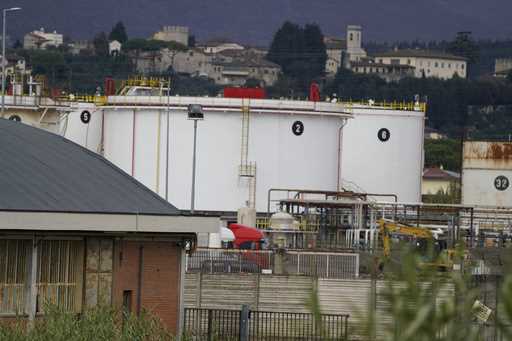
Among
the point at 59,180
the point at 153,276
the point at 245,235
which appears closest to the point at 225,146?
the point at 245,235

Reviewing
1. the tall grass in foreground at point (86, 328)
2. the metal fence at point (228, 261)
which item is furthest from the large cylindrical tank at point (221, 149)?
the tall grass in foreground at point (86, 328)

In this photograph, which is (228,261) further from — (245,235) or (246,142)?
(246,142)

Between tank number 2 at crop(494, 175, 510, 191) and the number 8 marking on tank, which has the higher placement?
A: the number 8 marking on tank

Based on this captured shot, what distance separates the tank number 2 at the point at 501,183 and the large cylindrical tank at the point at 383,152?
4.12 metres

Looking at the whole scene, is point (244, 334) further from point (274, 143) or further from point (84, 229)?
point (274, 143)

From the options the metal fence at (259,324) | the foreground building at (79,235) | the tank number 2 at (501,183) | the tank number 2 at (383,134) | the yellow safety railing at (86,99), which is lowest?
the metal fence at (259,324)

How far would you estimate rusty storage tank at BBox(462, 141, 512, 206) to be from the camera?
7556 cm

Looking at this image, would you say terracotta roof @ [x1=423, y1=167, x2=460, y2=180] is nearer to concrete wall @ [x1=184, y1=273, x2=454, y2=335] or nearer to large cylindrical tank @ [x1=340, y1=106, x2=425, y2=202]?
large cylindrical tank @ [x1=340, y1=106, x2=425, y2=202]

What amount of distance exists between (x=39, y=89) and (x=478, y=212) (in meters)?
18.8

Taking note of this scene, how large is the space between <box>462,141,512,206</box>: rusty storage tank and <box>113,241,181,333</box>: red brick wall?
5065 cm

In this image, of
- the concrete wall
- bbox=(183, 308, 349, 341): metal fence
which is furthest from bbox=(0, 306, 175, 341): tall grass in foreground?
the concrete wall

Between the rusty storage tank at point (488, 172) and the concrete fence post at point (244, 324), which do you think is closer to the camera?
the concrete fence post at point (244, 324)

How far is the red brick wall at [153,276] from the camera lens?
24.9 metres

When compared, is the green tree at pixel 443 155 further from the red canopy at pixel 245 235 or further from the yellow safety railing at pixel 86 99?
the red canopy at pixel 245 235
